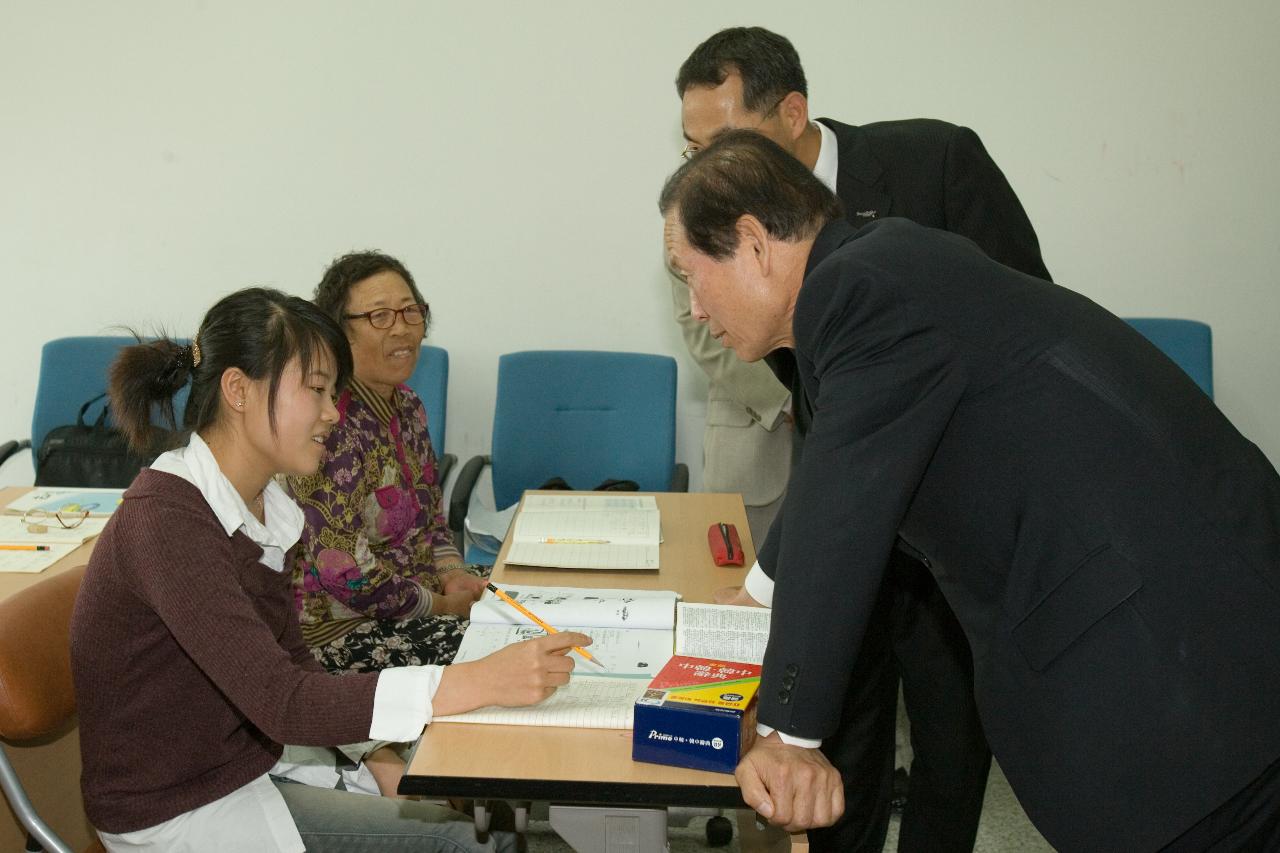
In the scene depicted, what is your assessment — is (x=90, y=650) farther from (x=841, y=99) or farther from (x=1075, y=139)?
(x=1075, y=139)

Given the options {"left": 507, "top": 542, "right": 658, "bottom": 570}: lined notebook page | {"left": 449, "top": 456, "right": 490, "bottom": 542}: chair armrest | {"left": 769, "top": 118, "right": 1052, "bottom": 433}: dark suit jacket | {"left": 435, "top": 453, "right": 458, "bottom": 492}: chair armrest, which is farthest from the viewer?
{"left": 435, "top": 453, "right": 458, "bottom": 492}: chair armrest

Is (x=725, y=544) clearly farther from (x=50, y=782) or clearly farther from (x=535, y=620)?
(x=50, y=782)

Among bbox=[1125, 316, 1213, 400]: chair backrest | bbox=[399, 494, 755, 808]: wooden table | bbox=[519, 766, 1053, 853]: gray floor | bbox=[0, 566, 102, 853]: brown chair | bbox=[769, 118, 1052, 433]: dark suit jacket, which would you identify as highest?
bbox=[769, 118, 1052, 433]: dark suit jacket

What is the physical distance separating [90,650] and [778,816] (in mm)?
918

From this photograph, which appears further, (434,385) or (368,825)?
(434,385)

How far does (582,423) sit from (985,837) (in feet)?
5.37

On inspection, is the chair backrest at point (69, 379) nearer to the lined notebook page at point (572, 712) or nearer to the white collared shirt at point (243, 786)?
the white collared shirt at point (243, 786)

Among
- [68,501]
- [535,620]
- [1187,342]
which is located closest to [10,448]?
[68,501]

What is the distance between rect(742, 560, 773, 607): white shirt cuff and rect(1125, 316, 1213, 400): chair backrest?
7.36 ft

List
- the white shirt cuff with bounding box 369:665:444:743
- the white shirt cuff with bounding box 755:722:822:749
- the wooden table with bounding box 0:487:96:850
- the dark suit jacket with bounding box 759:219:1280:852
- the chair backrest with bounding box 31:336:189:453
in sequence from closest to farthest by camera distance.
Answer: the dark suit jacket with bounding box 759:219:1280:852, the white shirt cuff with bounding box 755:722:822:749, the white shirt cuff with bounding box 369:665:444:743, the wooden table with bounding box 0:487:96:850, the chair backrest with bounding box 31:336:189:453

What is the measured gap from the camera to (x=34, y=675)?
1.51 meters

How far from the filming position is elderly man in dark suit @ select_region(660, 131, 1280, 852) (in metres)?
1.12

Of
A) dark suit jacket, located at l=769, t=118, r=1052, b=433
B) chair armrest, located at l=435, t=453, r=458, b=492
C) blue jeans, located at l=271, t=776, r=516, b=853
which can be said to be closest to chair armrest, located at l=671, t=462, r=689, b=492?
chair armrest, located at l=435, t=453, r=458, b=492

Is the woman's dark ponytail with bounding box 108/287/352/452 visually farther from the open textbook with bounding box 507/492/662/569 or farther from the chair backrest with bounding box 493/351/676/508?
the chair backrest with bounding box 493/351/676/508
